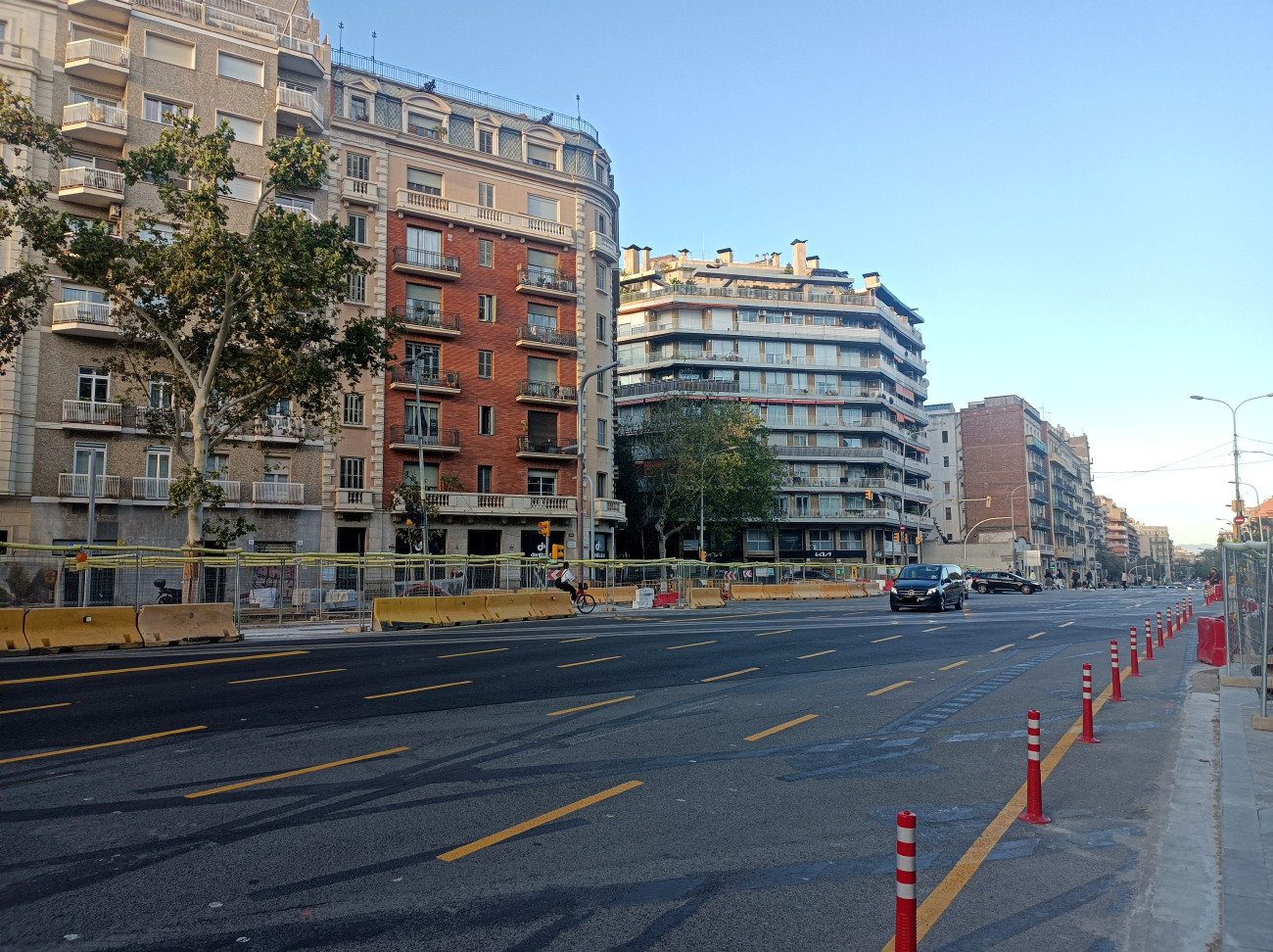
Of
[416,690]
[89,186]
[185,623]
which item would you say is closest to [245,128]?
[89,186]

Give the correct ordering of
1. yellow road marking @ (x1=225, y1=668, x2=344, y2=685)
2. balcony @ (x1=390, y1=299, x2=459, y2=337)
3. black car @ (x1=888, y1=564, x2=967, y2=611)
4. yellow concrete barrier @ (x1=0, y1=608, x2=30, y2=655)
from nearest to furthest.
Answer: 1. yellow road marking @ (x1=225, y1=668, x2=344, y2=685)
2. yellow concrete barrier @ (x1=0, y1=608, x2=30, y2=655)
3. black car @ (x1=888, y1=564, x2=967, y2=611)
4. balcony @ (x1=390, y1=299, x2=459, y2=337)

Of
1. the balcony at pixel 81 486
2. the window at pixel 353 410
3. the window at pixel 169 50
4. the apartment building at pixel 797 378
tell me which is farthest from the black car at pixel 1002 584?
the window at pixel 169 50

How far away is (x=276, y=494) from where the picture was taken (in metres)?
39.6

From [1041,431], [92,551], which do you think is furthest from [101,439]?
[1041,431]

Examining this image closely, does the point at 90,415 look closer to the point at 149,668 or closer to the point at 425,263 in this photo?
the point at 425,263

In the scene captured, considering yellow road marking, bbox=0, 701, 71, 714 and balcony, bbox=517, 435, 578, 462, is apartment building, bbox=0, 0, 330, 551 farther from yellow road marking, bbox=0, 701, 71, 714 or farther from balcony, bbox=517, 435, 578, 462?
yellow road marking, bbox=0, 701, 71, 714

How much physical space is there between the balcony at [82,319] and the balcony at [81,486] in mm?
5558

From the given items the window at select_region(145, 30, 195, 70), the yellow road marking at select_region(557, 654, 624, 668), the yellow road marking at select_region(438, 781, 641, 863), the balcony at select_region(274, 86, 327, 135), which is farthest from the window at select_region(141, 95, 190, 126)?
the yellow road marking at select_region(438, 781, 641, 863)

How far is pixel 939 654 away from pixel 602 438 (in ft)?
118

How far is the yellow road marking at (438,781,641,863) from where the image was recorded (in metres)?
5.44

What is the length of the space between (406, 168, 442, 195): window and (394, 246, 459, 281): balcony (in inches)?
121

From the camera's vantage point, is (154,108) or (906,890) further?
(154,108)

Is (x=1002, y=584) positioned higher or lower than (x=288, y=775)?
lower

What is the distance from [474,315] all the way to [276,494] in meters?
13.8
